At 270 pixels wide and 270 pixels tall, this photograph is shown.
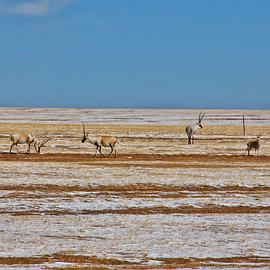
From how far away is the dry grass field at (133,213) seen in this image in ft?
43.8

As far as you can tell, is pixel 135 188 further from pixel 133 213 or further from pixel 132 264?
pixel 132 264

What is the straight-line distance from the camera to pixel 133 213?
729 inches

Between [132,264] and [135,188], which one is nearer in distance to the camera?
[132,264]

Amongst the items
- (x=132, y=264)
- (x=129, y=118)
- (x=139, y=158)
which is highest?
(x=129, y=118)

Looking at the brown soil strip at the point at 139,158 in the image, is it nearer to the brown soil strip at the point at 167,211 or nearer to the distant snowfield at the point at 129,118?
the brown soil strip at the point at 167,211

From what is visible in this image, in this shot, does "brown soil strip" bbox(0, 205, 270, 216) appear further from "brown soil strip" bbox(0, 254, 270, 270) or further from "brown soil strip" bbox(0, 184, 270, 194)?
"brown soil strip" bbox(0, 254, 270, 270)

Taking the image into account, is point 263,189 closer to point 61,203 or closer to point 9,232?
point 61,203

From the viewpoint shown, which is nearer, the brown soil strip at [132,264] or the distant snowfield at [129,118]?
the brown soil strip at [132,264]

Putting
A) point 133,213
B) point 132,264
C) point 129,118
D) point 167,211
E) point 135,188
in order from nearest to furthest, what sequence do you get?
point 132,264 → point 133,213 → point 167,211 → point 135,188 → point 129,118

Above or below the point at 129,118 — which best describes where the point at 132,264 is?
below

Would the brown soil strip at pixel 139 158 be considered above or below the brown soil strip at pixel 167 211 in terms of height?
above

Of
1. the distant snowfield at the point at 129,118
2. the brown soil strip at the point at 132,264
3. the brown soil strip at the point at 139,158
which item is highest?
the distant snowfield at the point at 129,118

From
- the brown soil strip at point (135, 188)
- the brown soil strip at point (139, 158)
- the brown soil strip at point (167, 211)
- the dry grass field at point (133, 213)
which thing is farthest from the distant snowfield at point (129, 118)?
the brown soil strip at point (167, 211)

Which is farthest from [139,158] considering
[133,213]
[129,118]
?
[129,118]
